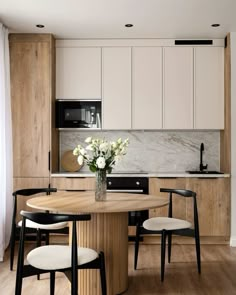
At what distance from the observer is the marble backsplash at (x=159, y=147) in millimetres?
5414

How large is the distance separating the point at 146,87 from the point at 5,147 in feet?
6.38

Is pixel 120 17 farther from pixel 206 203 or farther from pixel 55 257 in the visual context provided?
pixel 55 257

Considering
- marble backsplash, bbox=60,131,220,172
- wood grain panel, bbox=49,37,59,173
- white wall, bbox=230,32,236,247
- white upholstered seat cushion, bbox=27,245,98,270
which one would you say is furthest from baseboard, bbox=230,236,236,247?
white upholstered seat cushion, bbox=27,245,98,270

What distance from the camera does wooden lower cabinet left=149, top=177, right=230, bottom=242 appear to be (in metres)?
4.80

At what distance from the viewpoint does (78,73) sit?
5113mm

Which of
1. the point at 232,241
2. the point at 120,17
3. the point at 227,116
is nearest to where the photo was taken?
the point at 120,17

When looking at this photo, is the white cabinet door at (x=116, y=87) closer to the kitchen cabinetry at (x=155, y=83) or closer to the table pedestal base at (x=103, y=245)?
the kitchen cabinetry at (x=155, y=83)

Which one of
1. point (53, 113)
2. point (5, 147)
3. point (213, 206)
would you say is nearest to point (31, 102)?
point (53, 113)

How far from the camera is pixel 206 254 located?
4434 mm

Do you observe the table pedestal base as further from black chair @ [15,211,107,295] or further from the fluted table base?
black chair @ [15,211,107,295]

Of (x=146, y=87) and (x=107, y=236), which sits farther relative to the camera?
(x=146, y=87)

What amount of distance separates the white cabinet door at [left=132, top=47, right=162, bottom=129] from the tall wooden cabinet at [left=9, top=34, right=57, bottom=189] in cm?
109

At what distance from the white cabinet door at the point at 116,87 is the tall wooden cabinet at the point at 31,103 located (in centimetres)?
72

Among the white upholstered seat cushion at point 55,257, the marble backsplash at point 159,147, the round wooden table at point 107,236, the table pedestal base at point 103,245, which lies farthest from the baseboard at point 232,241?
the white upholstered seat cushion at point 55,257
